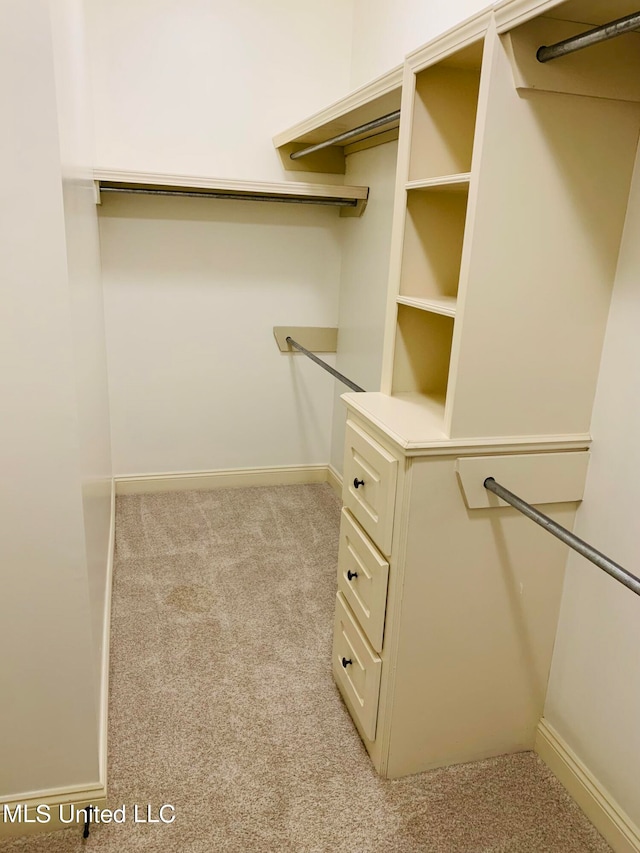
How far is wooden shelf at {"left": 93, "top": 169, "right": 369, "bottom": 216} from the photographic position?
272 centimetres

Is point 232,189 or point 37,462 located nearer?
point 37,462

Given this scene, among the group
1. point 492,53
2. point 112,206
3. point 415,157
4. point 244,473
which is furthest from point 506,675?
point 112,206

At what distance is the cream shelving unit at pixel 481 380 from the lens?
4.41ft

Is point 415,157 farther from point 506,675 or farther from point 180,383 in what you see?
point 180,383

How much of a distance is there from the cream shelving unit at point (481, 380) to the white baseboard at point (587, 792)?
71 millimetres

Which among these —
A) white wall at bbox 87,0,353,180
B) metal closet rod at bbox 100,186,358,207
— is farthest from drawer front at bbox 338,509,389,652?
white wall at bbox 87,0,353,180

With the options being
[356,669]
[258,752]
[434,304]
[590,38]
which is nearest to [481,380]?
[434,304]

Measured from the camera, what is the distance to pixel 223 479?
11.6 feet

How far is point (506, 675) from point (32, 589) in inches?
48.6

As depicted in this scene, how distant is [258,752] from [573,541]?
1101 millimetres

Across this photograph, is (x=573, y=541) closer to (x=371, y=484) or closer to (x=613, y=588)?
(x=613, y=588)

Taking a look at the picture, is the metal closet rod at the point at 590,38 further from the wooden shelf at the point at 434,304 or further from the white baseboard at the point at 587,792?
the white baseboard at the point at 587,792

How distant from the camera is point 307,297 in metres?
3.40

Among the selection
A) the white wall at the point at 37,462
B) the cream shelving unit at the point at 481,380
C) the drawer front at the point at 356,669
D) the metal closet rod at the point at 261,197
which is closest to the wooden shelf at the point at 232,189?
the metal closet rod at the point at 261,197
